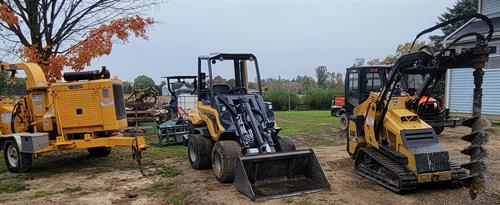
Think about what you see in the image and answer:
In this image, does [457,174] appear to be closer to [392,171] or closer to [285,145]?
[392,171]

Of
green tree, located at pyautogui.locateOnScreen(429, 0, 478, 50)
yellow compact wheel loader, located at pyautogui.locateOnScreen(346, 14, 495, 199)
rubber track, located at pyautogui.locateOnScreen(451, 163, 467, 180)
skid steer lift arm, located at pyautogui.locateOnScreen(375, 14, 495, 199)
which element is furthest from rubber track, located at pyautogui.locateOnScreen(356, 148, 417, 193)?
green tree, located at pyautogui.locateOnScreen(429, 0, 478, 50)

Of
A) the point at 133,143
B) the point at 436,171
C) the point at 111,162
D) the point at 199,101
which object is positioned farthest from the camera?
the point at 111,162

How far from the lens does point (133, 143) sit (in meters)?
8.05

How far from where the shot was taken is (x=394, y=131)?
21.5 ft

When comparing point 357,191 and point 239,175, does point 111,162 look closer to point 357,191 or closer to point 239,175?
point 239,175

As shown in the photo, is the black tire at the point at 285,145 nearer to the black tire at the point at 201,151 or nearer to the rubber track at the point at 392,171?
the rubber track at the point at 392,171

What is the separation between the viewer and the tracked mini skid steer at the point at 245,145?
6266 millimetres

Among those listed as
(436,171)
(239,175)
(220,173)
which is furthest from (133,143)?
(436,171)

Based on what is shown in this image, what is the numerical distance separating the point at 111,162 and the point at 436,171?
6719 mm

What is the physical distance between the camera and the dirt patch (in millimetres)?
5895

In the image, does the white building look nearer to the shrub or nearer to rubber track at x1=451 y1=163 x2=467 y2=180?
rubber track at x1=451 y1=163 x2=467 y2=180

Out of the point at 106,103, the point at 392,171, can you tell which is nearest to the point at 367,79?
the point at 392,171

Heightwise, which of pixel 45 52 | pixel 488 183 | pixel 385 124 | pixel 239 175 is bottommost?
pixel 488 183

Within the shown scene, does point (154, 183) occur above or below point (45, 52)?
below
